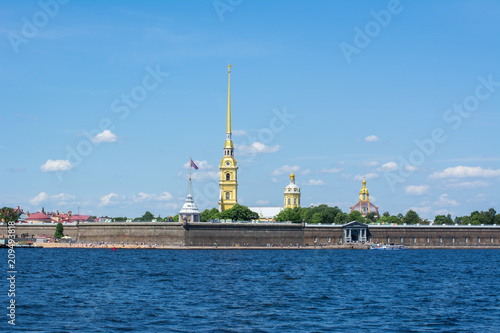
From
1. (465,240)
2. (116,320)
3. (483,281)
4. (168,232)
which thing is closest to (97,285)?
(116,320)

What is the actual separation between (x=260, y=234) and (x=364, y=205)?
3248 inches

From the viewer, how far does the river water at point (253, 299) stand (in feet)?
106

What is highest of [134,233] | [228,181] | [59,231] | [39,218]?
[228,181]

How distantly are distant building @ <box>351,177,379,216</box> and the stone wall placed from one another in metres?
65.5

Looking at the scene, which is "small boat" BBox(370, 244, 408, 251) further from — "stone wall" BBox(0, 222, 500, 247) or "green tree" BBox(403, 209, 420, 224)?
"green tree" BBox(403, 209, 420, 224)

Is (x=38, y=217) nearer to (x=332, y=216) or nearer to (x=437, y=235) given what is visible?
Answer: (x=332, y=216)

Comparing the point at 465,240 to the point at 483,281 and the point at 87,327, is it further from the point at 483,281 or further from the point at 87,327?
the point at 87,327

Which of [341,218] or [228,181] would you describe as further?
[228,181]

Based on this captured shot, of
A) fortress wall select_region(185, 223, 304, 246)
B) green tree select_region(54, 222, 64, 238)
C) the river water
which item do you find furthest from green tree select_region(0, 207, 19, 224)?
the river water

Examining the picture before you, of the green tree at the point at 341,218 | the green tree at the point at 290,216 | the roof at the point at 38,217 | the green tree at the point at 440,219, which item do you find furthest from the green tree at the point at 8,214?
the green tree at the point at 440,219

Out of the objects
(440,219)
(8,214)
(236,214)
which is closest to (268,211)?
(440,219)

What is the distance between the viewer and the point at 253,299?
40438 millimetres

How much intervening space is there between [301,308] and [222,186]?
103986mm

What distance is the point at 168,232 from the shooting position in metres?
104
